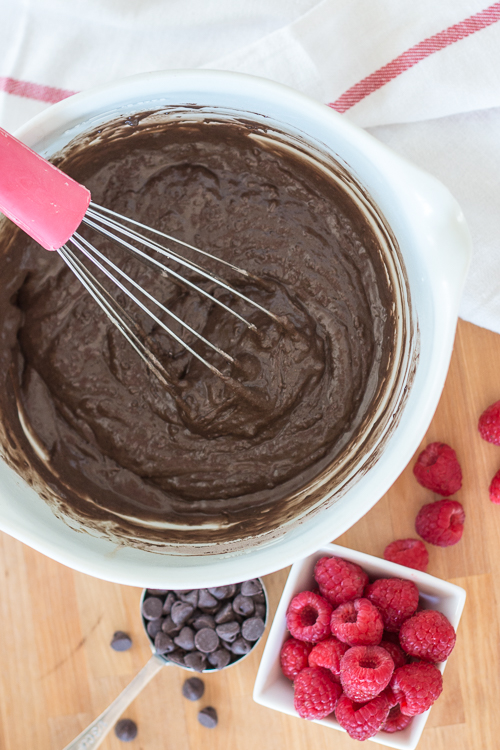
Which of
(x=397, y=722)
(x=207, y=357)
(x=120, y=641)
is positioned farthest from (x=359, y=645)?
(x=207, y=357)

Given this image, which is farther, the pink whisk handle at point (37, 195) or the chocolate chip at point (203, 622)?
the chocolate chip at point (203, 622)

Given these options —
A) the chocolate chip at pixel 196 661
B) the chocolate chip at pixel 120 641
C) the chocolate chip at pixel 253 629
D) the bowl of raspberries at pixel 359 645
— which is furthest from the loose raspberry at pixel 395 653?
the chocolate chip at pixel 120 641

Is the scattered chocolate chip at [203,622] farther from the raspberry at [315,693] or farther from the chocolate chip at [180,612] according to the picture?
the raspberry at [315,693]

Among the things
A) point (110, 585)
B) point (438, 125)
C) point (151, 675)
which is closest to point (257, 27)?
point (438, 125)

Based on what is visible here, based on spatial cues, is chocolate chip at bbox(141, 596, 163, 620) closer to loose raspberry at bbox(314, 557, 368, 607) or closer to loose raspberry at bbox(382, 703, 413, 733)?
loose raspberry at bbox(314, 557, 368, 607)

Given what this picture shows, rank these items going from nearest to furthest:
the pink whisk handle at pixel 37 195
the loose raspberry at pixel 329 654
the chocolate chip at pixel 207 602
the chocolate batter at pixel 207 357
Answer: the pink whisk handle at pixel 37 195 < the chocolate batter at pixel 207 357 < the loose raspberry at pixel 329 654 < the chocolate chip at pixel 207 602

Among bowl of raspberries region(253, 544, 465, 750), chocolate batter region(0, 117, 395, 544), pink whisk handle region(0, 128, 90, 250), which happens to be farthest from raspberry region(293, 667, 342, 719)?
pink whisk handle region(0, 128, 90, 250)

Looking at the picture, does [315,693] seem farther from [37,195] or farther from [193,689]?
[37,195]
